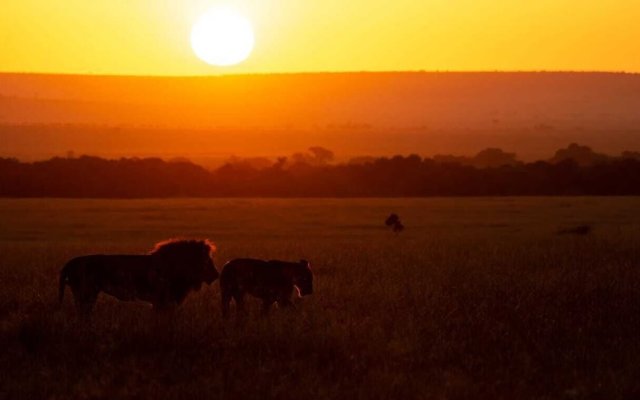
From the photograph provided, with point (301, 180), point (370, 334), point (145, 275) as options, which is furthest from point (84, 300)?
point (301, 180)

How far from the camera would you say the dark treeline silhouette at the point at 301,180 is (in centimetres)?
5103

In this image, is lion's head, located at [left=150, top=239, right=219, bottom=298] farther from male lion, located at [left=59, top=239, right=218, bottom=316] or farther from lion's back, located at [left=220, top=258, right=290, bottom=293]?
lion's back, located at [left=220, top=258, right=290, bottom=293]

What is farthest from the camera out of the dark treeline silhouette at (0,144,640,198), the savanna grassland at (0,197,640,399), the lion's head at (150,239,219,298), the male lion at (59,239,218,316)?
the dark treeline silhouette at (0,144,640,198)

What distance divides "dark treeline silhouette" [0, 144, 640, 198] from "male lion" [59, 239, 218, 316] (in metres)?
36.5

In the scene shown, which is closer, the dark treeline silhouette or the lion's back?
the lion's back

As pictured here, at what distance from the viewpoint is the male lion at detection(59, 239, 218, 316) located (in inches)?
528

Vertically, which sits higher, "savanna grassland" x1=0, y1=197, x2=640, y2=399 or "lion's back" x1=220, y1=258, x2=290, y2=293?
"lion's back" x1=220, y1=258, x2=290, y2=293

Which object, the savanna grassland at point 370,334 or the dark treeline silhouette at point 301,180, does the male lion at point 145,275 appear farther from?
the dark treeline silhouette at point 301,180

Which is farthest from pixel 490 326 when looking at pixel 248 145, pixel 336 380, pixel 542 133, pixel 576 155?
pixel 542 133

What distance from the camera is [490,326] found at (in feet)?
43.3

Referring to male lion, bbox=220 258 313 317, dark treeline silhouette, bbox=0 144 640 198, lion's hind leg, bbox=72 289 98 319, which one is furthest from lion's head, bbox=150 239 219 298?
dark treeline silhouette, bbox=0 144 640 198

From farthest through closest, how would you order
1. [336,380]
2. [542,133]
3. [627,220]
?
[542,133] < [627,220] < [336,380]

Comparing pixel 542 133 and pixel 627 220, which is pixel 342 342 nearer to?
pixel 627 220

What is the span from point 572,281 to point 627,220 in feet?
69.9
